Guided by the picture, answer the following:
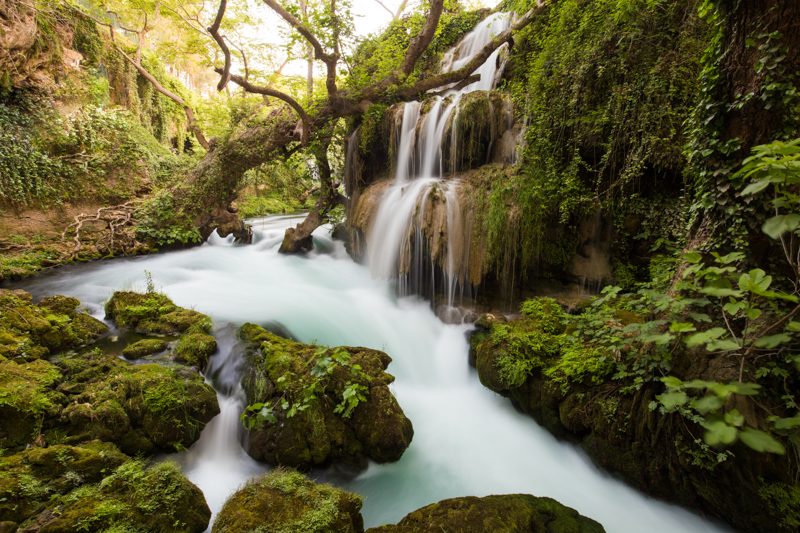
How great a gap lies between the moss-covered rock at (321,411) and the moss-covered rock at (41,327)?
215 cm

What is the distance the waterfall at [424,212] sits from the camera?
20.2 feet

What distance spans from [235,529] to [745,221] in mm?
4332

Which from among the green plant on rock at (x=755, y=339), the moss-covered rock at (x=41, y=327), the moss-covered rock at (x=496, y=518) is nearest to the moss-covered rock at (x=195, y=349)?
the moss-covered rock at (x=41, y=327)

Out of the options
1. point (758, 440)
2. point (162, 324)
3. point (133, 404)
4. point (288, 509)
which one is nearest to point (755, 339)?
point (758, 440)

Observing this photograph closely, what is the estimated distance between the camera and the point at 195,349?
4.03 metres

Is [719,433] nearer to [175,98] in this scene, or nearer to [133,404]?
[133,404]

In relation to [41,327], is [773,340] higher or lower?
higher

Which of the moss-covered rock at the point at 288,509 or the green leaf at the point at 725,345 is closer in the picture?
the green leaf at the point at 725,345

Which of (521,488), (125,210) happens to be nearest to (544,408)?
(521,488)

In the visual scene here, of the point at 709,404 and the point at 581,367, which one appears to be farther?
the point at 581,367

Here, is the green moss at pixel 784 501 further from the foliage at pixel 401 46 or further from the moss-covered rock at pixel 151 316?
the foliage at pixel 401 46

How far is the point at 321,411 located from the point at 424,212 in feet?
13.3

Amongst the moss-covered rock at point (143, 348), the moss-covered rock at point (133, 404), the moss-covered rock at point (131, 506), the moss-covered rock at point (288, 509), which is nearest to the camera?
the moss-covered rock at point (131, 506)

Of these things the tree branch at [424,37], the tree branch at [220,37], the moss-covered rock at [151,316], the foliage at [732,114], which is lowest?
the moss-covered rock at [151,316]
